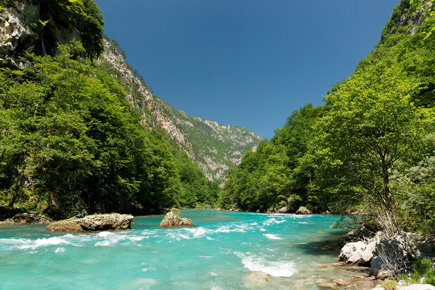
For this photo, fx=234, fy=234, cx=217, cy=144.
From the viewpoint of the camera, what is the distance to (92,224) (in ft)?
54.7

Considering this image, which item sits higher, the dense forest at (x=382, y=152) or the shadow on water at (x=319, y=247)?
the dense forest at (x=382, y=152)

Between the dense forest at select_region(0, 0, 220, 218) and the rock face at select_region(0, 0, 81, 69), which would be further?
the rock face at select_region(0, 0, 81, 69)

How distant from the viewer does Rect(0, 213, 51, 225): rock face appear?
18750mm

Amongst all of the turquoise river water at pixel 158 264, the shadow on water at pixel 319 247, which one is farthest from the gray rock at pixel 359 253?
the shadow on water at pixel 319 247

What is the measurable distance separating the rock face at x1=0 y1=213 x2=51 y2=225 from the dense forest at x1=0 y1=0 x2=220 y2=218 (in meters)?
0.88

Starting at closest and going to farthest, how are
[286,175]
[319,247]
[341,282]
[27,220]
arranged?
1. [341,282]
2. [319,247]
3. [27,220]
4. [286,175]

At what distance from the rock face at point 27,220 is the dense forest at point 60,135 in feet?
2.88

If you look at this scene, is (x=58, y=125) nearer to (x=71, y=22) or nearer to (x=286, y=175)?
(x=71, y=22)

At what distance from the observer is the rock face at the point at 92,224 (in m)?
16.2

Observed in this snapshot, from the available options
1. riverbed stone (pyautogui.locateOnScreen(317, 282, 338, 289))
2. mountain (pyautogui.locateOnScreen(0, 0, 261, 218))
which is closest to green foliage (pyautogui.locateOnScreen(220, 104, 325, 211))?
mountain (pyautogui.locateOnScreen(0, 0, 261, 218))

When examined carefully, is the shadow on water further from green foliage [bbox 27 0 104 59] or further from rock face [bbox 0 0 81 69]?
green foliage [bbox 27 0 104 59]

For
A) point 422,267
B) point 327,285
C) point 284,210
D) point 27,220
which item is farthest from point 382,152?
point 284,210

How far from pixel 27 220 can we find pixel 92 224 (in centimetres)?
749

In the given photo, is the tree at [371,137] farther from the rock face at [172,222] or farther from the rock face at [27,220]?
the rock face at [27,220]
